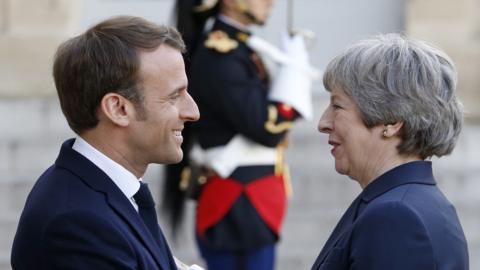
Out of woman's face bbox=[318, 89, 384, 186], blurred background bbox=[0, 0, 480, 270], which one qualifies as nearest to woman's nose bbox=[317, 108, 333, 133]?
woman's face bbox=[318, 89, 384, 186]

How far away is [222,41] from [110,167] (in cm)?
268

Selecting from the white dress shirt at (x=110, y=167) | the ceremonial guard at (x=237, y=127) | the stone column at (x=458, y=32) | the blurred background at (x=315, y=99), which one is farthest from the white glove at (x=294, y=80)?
the white dress shirt at (x=110, y=167)

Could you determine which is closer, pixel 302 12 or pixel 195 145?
pixel 195 145

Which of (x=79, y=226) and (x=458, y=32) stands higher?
(x=79, y=226)

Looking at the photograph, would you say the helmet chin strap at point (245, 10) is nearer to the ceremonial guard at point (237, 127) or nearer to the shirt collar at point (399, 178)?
the ceremonial guard at point (237, 127)

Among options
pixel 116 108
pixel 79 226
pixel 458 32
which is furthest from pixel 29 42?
pixel 79 226

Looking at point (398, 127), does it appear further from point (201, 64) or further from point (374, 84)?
point (201, 64)

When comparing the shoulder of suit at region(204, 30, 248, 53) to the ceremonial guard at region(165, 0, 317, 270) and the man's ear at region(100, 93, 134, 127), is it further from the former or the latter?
the man's ear at region(100, 93, 134, 127)

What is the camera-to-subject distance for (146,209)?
A: 9.57 ft

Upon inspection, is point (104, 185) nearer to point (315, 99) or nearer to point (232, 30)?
point (232, 30)

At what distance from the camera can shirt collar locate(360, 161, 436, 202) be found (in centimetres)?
290

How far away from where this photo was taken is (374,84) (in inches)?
112

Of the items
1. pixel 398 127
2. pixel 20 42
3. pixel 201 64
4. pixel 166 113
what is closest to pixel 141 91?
pixel 166 113

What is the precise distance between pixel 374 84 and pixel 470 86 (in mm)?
4623
